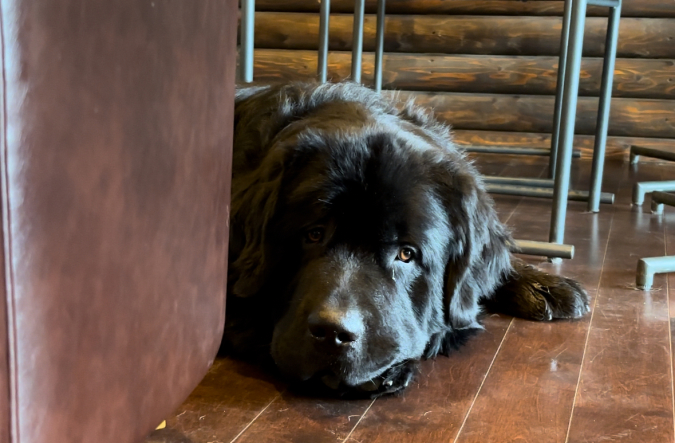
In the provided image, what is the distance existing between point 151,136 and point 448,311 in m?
1.09

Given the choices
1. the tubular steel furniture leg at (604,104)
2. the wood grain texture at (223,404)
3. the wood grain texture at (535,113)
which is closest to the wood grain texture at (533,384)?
the wood grain texture at (223,404)

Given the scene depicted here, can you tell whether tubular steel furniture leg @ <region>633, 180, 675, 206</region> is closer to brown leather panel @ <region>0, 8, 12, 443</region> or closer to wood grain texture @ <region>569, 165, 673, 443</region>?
wood grain texture @ <region>569, 165, 673, 443</region>

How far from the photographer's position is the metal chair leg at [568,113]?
7.88ft

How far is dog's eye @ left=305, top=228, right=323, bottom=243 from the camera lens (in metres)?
1.58

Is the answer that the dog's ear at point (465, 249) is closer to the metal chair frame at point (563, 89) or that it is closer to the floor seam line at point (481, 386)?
the floor seam line at point (481, 386)

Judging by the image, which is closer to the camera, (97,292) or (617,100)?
(97,292)

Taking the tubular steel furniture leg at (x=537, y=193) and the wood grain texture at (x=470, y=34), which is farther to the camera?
the wood grain texture at (x=470, y=34)

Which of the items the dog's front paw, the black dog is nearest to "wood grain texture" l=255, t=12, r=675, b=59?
the dog's front paw

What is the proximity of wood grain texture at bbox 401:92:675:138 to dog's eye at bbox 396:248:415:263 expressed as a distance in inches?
148

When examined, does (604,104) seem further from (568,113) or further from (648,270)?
(648,270)

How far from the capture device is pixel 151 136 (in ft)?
2.48

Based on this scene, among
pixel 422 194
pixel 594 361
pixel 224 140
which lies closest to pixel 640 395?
pixel 594 361

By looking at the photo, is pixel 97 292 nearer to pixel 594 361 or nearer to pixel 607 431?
pixel 607 431

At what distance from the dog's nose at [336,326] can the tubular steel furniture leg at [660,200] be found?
2.25 m
